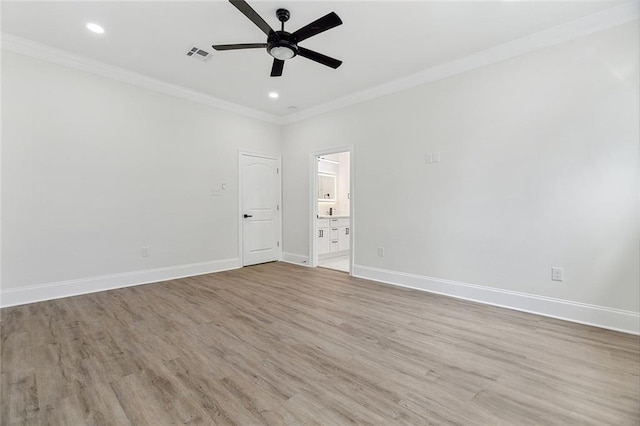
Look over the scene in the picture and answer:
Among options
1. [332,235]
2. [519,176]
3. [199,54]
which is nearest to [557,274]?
[519,176]

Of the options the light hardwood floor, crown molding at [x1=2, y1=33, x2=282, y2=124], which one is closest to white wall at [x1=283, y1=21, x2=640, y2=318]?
the light hardwood floor

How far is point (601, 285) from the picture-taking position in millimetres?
2670

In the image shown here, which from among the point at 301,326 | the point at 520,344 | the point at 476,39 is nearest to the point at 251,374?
the point at 301,326

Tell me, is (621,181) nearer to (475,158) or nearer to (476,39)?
(475,158)

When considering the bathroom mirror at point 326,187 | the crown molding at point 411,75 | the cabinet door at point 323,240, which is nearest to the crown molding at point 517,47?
the crown molding at point 411,75

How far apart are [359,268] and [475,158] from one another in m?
2.29

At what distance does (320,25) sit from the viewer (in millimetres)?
2293

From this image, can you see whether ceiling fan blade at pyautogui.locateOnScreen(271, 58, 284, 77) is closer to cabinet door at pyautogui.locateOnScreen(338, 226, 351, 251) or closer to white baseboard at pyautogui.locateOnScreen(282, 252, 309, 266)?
white baseboard at pyautogui.locateOnScreen(282, 252, 309, 266)

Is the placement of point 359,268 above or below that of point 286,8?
below

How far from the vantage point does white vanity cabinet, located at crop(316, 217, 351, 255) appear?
5734 mm

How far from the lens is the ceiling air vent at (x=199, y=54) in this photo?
3.26 metres

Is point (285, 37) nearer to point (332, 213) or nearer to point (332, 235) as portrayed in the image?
point (332, 235)

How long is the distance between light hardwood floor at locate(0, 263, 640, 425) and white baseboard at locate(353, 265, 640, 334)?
135 mm

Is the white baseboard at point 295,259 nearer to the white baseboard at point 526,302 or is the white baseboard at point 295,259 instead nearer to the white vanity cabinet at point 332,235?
the white vanity cabinet at point 332,235
